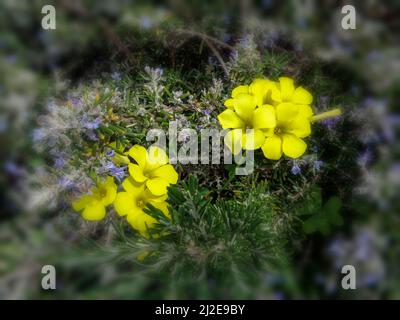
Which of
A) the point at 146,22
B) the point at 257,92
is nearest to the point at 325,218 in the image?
the point at 257,92

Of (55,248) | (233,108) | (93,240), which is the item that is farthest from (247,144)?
(55,248)

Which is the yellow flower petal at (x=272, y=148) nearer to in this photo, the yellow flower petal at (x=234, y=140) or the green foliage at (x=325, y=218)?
the yellow flower petal at (x=234, y=140)


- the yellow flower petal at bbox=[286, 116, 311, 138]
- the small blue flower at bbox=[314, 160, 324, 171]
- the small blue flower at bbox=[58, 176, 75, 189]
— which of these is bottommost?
the small blue flower at bbox=[58, 176, 75, 189]

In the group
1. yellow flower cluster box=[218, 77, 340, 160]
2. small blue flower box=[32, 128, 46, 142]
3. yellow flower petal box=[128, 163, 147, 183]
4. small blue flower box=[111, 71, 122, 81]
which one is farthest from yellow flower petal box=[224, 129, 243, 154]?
small blue flower box=[32, 128, 46, 142]

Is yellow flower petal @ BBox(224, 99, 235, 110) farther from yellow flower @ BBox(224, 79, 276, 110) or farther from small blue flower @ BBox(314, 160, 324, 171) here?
small blue flower @ BBox(314, 160, 324, 171)

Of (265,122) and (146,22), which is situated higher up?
(146,22)

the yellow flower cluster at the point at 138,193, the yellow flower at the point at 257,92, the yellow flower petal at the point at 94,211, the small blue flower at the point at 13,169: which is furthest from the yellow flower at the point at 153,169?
the small blue flower at the point at 13,169

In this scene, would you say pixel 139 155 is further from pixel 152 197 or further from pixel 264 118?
pixel 264 118
